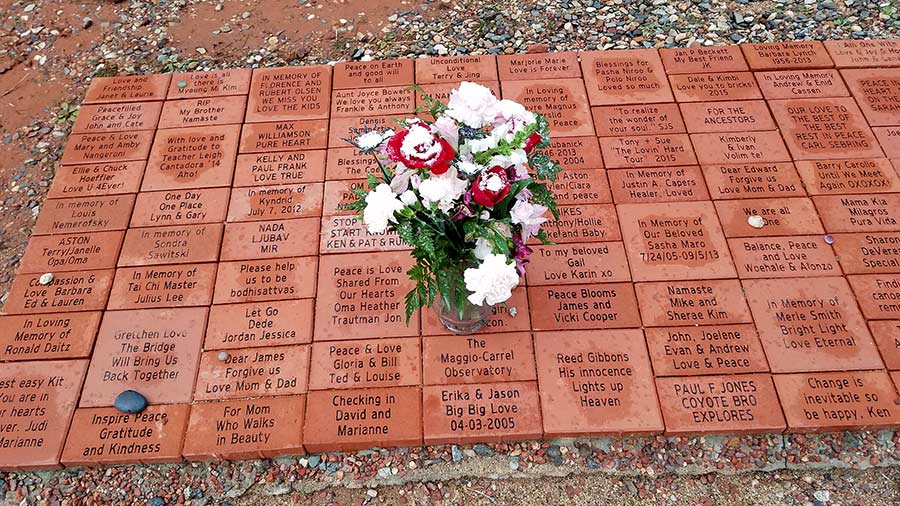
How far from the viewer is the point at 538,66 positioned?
544 cm

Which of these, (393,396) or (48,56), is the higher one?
(48,56)

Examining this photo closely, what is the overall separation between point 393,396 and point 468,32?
3.83 m

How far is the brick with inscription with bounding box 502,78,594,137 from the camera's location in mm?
4984

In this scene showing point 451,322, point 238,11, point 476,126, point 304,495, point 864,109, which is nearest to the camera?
point 476,126

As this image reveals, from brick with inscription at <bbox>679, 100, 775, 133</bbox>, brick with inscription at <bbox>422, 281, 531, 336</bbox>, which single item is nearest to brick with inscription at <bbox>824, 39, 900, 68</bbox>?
brick with inscription at <bbox>679, 100, 775, 133</bbox>

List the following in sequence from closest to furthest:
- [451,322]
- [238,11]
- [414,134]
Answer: [414,134]
[451,322]
[238,11]

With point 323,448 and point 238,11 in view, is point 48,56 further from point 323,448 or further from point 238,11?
point 323,448

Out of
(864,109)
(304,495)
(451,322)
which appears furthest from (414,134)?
(864,109)

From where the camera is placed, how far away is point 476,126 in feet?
9.21

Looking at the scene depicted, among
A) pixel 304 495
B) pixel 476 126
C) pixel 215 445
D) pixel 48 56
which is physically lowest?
pixel 304 495

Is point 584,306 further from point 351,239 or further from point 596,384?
point 351,239

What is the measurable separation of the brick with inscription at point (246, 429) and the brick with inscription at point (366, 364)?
0.21 m

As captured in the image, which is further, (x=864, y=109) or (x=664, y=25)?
(x=664, y=25)

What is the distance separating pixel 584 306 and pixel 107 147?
13.2 ft
